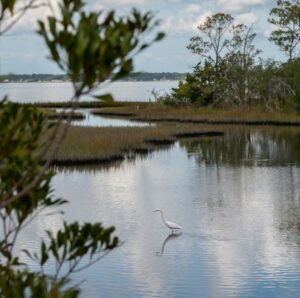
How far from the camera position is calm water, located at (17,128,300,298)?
11.8 m

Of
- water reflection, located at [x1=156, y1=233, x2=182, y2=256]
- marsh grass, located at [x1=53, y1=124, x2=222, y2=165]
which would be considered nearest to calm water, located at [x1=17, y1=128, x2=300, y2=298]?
water reflection, located at [x1=156, y1=233, x2=182, y2=256]

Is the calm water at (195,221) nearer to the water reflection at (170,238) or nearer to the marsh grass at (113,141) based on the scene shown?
the water reflection at (170,238)

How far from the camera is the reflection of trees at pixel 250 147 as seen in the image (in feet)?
91.9

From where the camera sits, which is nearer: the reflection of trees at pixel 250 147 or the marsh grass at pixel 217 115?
the reflection of trees at pixel 250 147

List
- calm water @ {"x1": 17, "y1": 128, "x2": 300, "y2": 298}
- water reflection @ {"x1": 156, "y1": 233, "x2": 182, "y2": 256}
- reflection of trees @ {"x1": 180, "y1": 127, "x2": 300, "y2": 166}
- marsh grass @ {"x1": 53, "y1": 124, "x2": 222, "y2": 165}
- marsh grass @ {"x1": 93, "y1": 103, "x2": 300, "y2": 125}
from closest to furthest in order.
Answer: calm water @ {"x1": 17, "y1": 128, "x2": 300, "y2": 298}, water reflection @ {"x1": 156, "y1": 233, "x2": 182, "y2": 256}, marsh grass @ {"x1": 53, "y1": 124, "x2": 222, "y2": 165}, reflection of trees @ {"x1": 180, "y1": 127, "x2": 300, "y2": 166}, marsh grass @ {"x1": 93, "y1": 103, "x2": 300, "y2": 125}

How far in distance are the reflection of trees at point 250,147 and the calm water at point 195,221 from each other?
0.31ft

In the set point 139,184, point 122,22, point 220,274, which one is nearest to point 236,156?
point 139,184

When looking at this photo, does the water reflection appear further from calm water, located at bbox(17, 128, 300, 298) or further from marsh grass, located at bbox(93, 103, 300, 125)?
marsh grass, located at bbox(93, 103, 300, 125)

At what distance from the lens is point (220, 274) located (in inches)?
484

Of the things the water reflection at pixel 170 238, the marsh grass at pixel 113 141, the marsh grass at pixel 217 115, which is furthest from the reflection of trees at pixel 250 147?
the water reflection at pixel 170 238

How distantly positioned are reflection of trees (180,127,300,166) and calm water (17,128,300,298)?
0.09m

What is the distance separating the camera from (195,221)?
655 inches

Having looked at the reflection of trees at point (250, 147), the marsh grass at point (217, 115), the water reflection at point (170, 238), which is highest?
the marsh grass at point (217, 115)

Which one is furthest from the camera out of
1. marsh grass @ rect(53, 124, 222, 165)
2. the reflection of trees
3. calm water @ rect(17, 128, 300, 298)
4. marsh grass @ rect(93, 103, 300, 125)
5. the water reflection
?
marsh grass @ rect(93, 103, 300, 125)
